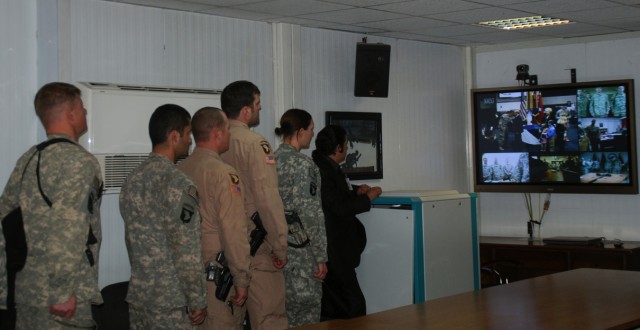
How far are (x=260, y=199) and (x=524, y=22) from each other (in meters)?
3.31

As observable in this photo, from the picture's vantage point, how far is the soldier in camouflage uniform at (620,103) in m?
6.72

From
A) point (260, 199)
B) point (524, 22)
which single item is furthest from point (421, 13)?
point (260, 199)

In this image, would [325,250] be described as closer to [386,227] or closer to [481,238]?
[386,227]

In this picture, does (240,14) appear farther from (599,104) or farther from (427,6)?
(599,104)

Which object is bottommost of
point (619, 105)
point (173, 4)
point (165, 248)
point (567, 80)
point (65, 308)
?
point (65, 308)

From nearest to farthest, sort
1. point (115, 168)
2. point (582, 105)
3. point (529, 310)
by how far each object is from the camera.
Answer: point (529, 310) < point (115, 168) < point (582, 105)

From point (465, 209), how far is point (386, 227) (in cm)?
68

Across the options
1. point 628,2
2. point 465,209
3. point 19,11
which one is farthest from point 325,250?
point 628,2

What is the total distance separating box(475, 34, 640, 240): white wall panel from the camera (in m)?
7.05

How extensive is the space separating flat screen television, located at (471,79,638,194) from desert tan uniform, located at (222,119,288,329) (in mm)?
3391

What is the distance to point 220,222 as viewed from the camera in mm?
3967

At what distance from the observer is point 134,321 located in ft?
12.7

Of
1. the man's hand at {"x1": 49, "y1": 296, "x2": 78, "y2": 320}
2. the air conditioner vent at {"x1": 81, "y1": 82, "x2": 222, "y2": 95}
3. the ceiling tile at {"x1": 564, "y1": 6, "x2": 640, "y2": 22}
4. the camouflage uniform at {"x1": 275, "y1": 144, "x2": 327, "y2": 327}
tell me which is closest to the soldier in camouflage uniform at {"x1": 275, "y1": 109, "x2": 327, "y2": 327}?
the camouflage uniform at {"x1": 275, "y1": 144, "x2": 327, "y2": 327}

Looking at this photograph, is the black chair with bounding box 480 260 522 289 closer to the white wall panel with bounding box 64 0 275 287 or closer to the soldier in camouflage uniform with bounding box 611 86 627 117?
the soldier in camouflage uniform with bounding box 611 86 627 117
